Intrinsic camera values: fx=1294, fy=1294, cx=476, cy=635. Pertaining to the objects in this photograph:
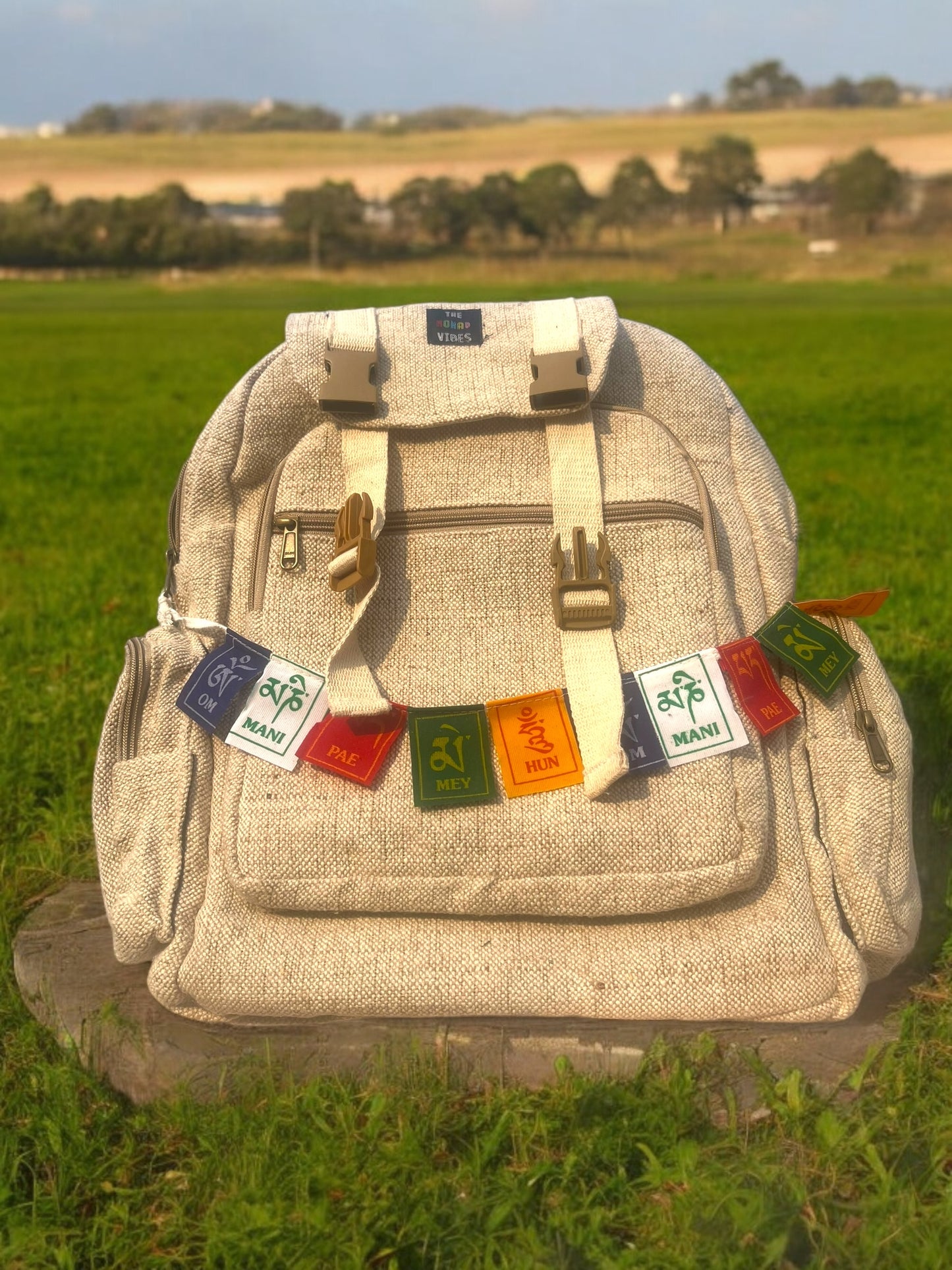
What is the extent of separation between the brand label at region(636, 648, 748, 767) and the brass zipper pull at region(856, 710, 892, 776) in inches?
10.9

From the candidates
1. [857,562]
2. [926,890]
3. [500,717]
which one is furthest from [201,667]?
[857,562]

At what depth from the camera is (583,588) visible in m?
2.66

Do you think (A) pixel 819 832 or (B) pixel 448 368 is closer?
(A) pixel 819 832

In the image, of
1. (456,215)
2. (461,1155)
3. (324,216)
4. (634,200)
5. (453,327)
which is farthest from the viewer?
(634,200)

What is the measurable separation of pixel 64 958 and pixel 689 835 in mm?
1427

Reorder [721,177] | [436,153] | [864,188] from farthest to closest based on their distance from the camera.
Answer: [436,153], [721,177], [864,188]

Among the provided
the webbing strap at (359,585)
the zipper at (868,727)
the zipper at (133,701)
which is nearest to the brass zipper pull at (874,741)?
the zipper at (868,727)

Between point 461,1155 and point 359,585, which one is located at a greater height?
point 359,585

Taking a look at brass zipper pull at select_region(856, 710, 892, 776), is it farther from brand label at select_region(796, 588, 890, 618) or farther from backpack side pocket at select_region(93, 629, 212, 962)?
backpack side pocket at select_region(93, 629, 212, 962)

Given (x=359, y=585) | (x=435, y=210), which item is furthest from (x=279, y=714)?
(x=435, y=210)

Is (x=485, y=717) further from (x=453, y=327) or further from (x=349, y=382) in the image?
(x=453, y=327)

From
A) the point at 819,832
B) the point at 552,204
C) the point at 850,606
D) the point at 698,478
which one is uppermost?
the point at 698,478

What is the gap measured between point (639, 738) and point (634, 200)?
→ 228 ft

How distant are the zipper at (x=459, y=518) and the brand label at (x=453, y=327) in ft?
1.26
